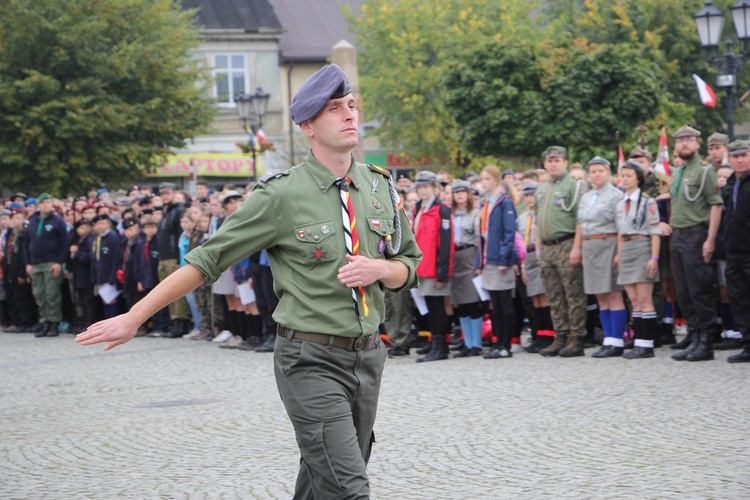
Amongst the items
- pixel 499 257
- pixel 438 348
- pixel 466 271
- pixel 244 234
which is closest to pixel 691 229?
pixel 499 257

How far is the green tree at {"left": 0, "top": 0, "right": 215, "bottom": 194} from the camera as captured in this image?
30.8m

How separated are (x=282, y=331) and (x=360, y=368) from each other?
36cm

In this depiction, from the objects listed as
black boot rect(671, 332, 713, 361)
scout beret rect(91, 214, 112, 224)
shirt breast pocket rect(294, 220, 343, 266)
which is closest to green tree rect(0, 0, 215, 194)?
scout beret rect(91, 214, 112, 224)

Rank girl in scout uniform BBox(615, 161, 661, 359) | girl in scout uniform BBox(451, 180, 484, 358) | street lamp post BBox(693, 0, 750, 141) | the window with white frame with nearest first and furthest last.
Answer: girl in scout uniform BBox(615, 161, 661, 359) < girl in scout uniform BBox(451, 180, 484, 358) < street lamp post BBox(693, 0, 750, 141) < the window with white frame

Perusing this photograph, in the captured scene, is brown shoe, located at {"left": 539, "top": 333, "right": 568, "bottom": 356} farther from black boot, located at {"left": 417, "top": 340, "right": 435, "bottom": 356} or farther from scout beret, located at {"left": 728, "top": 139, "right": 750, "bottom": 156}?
scout beret, located at {"left": 728, "top": 139, "right": 750, "bottom": 156}

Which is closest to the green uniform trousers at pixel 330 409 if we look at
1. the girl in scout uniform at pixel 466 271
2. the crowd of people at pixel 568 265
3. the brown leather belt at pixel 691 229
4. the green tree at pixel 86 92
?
the crowd of people at pixel 568 265

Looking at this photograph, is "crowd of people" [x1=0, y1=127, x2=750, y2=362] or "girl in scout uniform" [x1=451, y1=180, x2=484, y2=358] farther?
"girl in scout uniform" [x1=451, y1=180, x2=484, y2=358]

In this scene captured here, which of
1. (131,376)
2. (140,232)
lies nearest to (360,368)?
(131,376)

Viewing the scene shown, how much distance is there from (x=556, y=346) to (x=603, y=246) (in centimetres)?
130

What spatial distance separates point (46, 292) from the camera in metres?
20.2

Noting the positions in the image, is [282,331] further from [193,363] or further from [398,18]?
[398,18]

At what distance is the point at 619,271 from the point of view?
41.9 ft

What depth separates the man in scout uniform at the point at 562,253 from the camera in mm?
13164

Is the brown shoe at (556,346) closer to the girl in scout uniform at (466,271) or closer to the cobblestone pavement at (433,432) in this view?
the cobblestone pavement at (433,432)
